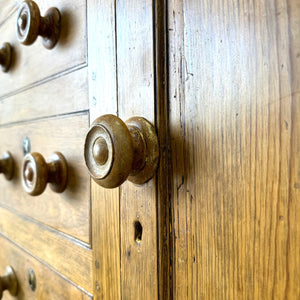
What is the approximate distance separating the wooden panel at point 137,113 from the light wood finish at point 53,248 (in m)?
0.11

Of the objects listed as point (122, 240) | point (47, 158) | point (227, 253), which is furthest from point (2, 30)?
point (227, 253)

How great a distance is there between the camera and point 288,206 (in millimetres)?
232

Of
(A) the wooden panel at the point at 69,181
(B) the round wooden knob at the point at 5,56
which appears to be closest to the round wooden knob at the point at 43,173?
(A) the wooden panel at the point at 69,181

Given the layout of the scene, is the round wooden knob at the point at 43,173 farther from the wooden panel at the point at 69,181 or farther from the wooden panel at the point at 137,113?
the wooden panel at the point at 137,113

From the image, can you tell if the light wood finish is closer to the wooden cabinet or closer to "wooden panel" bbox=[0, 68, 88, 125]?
the wooden cabinet

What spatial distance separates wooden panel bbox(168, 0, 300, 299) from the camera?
23 cm

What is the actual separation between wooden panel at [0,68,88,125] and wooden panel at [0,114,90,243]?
17 mm

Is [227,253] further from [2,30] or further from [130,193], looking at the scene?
[2,30]

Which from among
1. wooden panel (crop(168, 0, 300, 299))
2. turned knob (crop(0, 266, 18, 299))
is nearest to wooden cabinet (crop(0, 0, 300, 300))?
wooden panel (crop(168, 0, 300, 299))

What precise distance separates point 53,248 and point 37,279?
11 cm

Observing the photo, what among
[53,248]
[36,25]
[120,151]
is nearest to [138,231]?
[120,151]

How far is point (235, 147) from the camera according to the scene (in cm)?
27

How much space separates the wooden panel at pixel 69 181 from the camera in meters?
0.46

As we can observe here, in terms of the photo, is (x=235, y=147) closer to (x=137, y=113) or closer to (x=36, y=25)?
(x=137, y=113)
